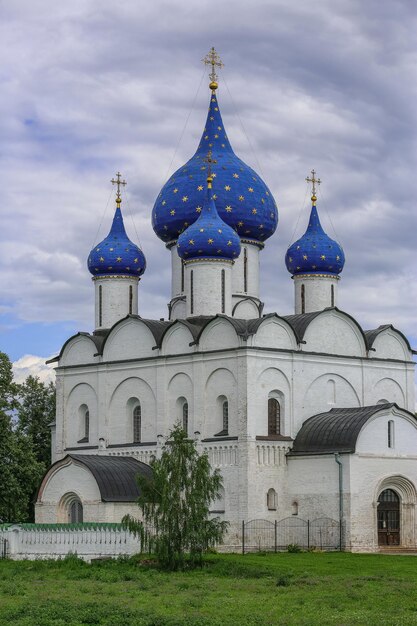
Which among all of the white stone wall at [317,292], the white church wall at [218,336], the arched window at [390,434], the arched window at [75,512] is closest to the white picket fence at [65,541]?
the arched window at [75,512]

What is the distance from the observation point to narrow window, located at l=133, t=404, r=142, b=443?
39.2 metres

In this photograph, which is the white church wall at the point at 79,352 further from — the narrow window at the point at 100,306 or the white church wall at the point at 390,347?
the white church wall at the point at 390,347

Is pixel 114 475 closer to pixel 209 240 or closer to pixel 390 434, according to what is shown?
pixel 209 240

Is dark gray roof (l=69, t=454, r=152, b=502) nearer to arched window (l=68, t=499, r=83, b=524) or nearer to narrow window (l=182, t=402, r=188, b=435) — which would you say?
arched window (l=68, t=499, r=83, b=524)

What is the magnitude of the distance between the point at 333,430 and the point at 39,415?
15.3 metres

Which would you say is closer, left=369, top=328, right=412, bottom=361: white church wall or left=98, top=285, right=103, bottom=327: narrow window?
left=369, top=328, right=412, bottom=361: white church wall

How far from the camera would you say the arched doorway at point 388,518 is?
35562mm

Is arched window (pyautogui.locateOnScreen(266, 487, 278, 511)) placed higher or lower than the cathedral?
lower

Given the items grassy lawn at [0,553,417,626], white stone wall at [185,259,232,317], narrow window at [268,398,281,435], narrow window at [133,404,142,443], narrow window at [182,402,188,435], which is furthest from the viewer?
narrow window at [133,404,142,443]

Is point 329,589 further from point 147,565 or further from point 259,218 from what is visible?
point 259,218

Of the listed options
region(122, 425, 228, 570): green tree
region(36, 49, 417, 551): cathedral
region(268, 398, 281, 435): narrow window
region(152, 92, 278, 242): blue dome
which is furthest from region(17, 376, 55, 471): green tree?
region(122, 425, 228, 570): green tree

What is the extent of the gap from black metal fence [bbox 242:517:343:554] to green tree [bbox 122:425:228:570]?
533cm

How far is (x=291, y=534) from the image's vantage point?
1407 inches

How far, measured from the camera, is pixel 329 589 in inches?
931
